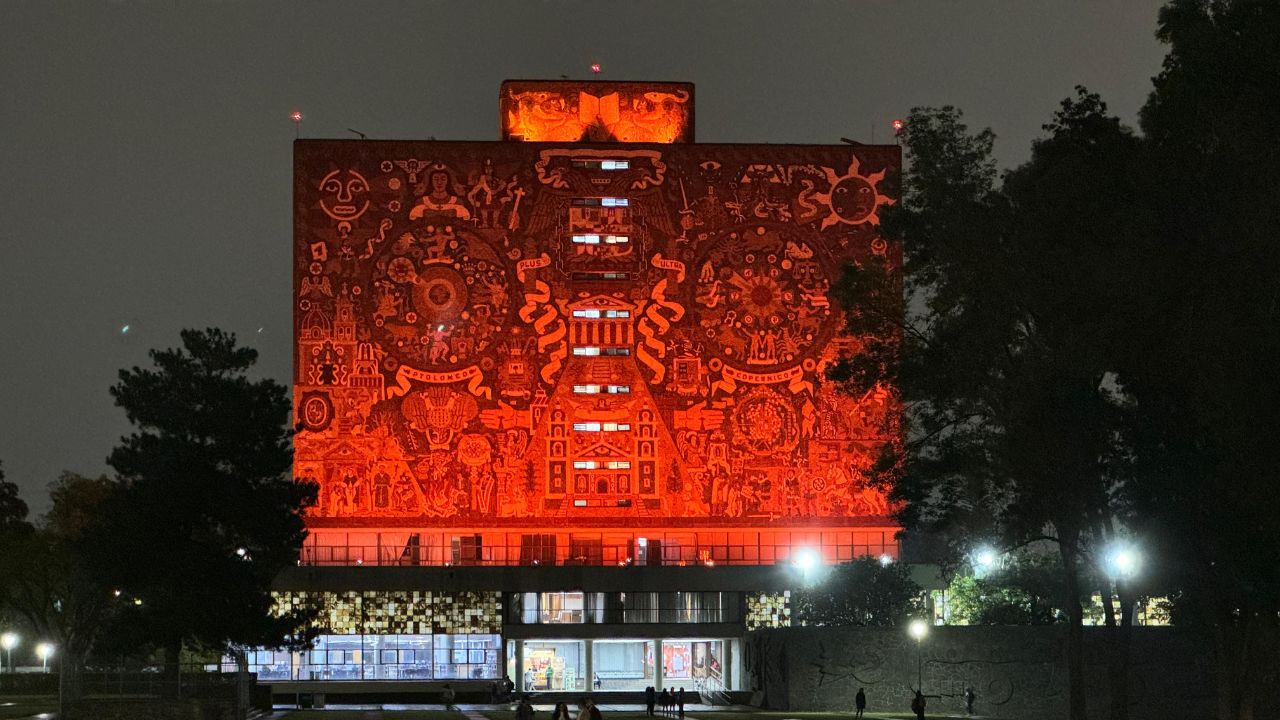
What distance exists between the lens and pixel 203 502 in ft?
147

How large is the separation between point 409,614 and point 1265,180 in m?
43.7

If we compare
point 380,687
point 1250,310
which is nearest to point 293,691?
point 380,687

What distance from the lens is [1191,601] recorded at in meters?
36.5

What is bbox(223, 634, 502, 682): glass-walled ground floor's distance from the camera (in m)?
67.1

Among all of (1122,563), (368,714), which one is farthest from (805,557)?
(1122,563)

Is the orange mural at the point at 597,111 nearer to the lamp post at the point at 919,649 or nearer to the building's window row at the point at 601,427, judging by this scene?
the building's window row at the point at 601,427

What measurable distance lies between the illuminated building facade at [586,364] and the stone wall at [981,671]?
15.7 m

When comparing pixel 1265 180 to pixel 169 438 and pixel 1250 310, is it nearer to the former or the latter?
pixel 1250 310

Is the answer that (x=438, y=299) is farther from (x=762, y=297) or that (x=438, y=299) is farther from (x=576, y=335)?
(x=762, y=297)

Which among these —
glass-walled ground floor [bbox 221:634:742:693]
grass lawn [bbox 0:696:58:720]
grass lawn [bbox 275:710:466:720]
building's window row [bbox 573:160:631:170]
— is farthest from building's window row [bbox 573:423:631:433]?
grass lawn [bbox 0:696:58:720]

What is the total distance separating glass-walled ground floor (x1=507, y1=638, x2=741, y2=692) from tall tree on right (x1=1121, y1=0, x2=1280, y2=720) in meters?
32.6

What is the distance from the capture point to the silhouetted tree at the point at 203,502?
44.2 metres

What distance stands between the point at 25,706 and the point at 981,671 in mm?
26813

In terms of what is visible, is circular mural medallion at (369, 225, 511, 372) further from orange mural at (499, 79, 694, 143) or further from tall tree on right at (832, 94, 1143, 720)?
tall tree on right at (832, 94, 1143, 720)
